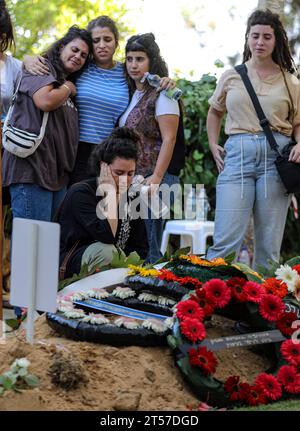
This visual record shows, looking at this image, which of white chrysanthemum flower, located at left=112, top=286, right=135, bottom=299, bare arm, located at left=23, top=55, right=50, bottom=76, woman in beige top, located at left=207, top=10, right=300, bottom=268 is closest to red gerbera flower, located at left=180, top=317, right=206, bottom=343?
white chrysanthemum flower, located at left=112, top=286, right=135, bottom=299

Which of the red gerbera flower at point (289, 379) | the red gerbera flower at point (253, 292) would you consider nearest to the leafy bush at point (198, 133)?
the red gerbera flower at point (253, 292)

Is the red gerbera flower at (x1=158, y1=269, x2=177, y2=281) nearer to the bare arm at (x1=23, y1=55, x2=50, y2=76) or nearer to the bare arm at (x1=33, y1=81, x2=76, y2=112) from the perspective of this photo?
the bare arm at (x1=33, y1=81, x2=76, y2=112)

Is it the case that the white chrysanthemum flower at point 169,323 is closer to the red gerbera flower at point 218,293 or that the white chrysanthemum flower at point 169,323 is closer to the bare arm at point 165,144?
the red gerbera flower at point 218,293

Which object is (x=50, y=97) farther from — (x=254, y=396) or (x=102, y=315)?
(x=254, y=396)

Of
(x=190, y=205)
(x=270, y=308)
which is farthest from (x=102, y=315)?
(x=190, y=205)

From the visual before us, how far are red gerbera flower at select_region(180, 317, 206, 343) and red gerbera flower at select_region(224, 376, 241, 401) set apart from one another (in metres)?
0.21

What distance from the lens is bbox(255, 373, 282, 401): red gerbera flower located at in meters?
3.28

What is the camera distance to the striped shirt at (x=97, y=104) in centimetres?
505

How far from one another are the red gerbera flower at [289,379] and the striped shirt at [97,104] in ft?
7.22

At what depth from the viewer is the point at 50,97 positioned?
15.6ft
